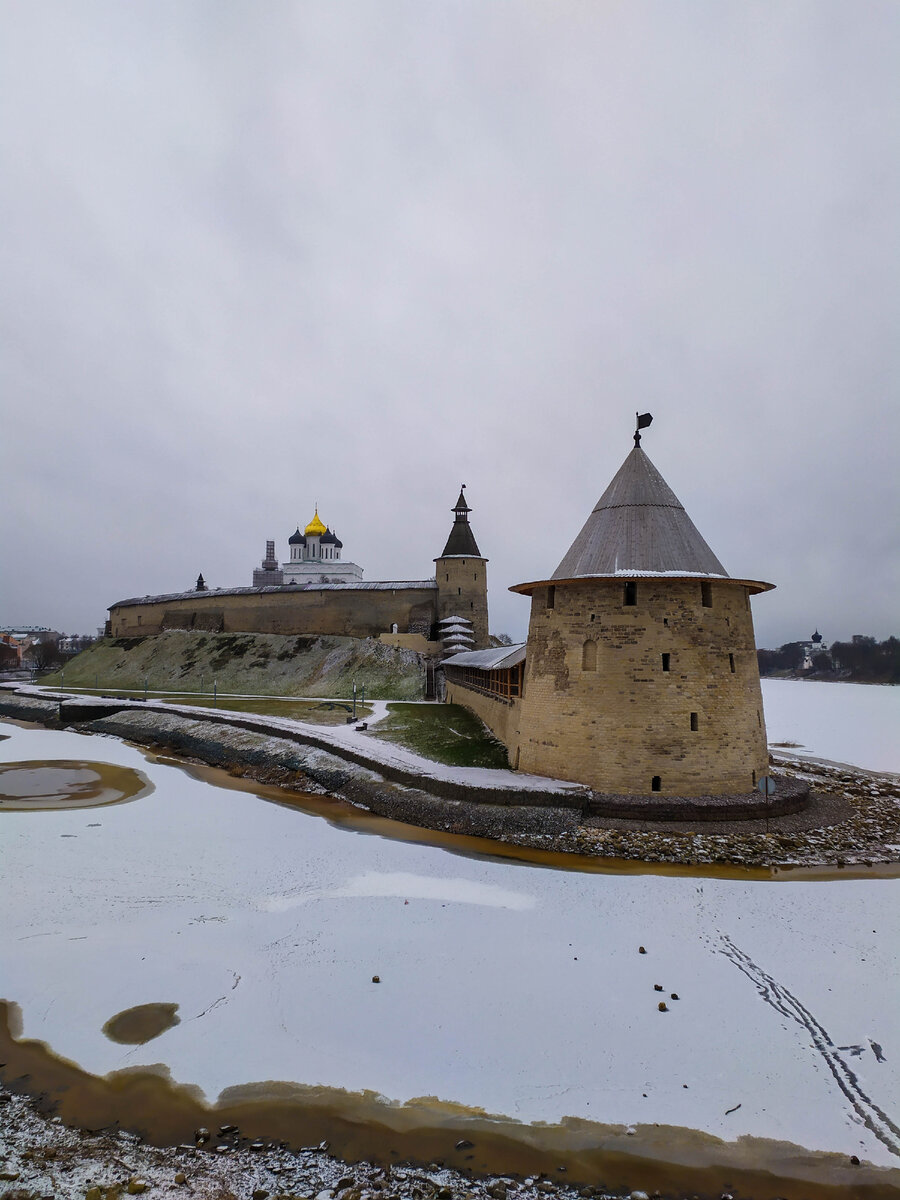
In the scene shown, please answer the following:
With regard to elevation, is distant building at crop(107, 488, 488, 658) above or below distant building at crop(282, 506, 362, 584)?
below

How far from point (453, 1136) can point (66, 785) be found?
1407cm

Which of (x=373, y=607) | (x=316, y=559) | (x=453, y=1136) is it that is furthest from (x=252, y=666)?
(x=453, y=1136)

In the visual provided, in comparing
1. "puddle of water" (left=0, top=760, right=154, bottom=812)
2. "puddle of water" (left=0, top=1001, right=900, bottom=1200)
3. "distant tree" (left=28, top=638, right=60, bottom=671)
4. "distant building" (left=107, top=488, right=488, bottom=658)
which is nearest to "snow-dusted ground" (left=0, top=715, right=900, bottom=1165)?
"puddle of water" (left=0, top=1001, right=900, bottom=1200)

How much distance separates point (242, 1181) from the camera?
152 inches

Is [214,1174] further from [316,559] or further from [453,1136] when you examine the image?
[316,559]

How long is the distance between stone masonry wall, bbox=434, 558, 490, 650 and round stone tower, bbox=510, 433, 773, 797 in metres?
21.0

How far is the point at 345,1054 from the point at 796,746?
20.7 metres

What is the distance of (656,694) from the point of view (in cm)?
1152

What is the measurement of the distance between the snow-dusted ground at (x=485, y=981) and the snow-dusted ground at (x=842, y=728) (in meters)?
12.7

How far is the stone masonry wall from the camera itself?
33.8 meters

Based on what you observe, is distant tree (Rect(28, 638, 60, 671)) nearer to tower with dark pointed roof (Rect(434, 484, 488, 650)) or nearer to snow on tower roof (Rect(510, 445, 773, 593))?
tower with dark pointed roof (Rect(434, 484, 488, 650))

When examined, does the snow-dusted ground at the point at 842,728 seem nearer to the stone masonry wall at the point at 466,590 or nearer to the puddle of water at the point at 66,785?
the stone masonry wall at the point at 466,590

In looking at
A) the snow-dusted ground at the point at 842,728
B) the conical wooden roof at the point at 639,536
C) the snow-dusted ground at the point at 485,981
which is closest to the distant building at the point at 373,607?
the snow-dusted ground at the point at 842,728

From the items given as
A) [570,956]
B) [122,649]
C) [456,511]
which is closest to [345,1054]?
[570,956]
